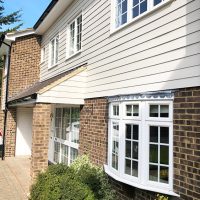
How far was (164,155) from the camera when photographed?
582cm

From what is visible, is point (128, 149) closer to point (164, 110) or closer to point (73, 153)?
point (164, 110)

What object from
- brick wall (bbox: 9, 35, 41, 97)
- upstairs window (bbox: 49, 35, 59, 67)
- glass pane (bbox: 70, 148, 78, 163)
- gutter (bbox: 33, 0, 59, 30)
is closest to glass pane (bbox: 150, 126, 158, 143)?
glass pane (bbox: 70, 148, 78, 163)

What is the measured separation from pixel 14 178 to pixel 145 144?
277 inches

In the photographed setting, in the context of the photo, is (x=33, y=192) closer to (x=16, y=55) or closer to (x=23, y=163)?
(x=23, y=163)

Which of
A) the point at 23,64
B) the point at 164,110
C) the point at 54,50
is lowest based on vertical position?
the point at 164,110

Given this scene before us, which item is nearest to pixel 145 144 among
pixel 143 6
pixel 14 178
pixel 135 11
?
pixel 143 6

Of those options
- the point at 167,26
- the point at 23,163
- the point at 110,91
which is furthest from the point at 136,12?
the point at 23,163

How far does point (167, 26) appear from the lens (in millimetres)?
6016

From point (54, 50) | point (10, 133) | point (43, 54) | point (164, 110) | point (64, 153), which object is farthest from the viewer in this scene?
point (43, 54)

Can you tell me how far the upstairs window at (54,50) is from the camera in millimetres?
14703

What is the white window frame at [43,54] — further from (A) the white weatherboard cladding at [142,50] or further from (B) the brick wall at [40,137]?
(B) the brick wall at [40,137]

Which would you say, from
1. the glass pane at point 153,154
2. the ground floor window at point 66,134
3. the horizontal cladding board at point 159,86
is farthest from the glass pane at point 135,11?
the ground floor window at point 66,134

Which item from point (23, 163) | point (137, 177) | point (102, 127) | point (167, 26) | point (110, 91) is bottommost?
point (23, 163)

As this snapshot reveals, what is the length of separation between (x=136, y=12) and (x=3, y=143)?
12.1m
